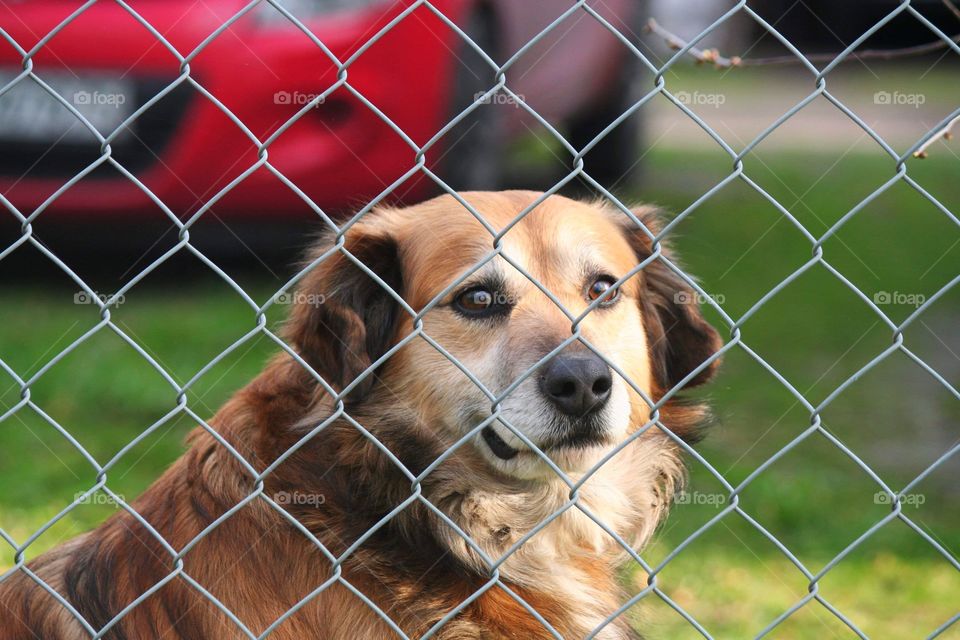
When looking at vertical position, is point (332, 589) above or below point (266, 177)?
above

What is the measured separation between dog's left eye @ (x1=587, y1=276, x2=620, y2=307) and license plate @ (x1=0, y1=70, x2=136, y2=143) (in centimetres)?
287

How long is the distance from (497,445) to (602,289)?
1.88ft

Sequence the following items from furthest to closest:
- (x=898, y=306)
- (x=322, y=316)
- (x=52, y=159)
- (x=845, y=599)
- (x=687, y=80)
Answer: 1. (x=687, y=80)
2. (x=898, y=306)
3. (x=52, y=159)
4. (x=845, y=599)
5. (x=322, y=316)

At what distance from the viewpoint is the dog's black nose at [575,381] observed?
8.42ft

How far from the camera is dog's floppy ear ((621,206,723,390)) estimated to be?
3.19m

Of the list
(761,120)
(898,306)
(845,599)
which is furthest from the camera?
(761,120)

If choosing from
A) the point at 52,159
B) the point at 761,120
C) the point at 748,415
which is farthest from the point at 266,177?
the point at 761,120

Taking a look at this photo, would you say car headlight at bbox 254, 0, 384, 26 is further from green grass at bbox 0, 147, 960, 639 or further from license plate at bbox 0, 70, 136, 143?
green grass at bbox 0, 147, 960, 639

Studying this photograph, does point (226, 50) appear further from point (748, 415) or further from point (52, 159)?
point (748, 415)

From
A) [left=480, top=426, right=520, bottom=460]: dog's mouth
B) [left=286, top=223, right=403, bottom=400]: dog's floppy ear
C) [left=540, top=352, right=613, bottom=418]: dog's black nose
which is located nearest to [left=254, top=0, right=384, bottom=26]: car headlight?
[left=286, top=223, right=403, bottom=400]: dog's floppy ear

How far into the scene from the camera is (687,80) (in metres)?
11.9

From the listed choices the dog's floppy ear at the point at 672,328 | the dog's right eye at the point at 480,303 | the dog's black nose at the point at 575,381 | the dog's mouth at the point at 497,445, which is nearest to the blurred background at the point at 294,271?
the dog's floppy ear at the point at 672,328

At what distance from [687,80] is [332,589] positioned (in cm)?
1032

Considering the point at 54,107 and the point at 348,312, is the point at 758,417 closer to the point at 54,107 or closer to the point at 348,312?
the point at 348,312
